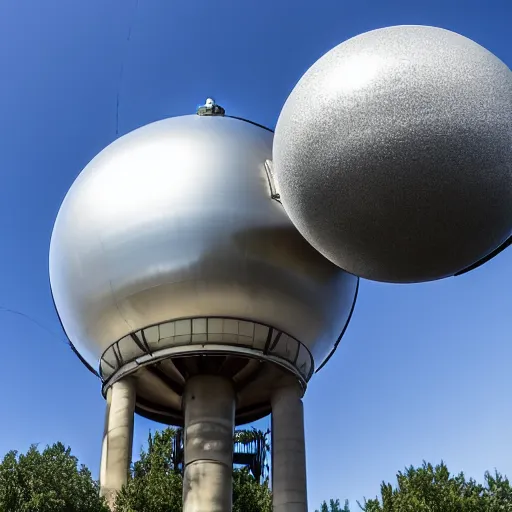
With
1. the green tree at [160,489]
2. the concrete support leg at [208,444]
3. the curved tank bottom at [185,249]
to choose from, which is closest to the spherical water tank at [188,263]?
the curved tank bottom at [185,249]

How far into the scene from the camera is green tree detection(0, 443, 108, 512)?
47.6 ft

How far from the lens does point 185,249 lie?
17656mm

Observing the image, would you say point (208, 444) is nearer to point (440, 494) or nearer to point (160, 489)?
point (160, 489)

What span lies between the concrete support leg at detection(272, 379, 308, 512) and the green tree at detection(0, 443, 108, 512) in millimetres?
4412

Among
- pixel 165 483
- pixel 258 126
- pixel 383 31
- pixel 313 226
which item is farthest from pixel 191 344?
pixel 383 31

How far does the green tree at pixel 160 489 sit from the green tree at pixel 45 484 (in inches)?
65.7

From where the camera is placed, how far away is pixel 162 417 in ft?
72.6

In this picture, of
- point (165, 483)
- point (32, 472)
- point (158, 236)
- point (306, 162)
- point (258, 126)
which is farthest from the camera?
point (258, 126)

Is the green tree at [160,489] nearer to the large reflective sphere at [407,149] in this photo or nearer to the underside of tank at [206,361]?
the underside of tank at [206,361]

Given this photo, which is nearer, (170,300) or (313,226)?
(313,226)

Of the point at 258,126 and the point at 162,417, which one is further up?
the point at 258,126

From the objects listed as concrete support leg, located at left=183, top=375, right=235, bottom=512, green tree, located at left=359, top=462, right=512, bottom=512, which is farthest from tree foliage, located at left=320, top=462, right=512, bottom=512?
concrete support leg, located at left=183, top=375, right=235, bottom=512

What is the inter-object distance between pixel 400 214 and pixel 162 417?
11.9 metres

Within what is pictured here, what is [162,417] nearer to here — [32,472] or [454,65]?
[32,472]
